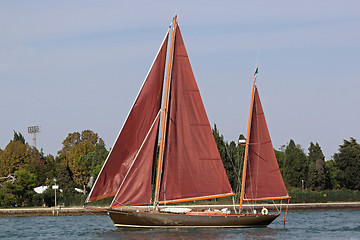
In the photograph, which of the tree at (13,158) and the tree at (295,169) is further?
the tree at (13,158)

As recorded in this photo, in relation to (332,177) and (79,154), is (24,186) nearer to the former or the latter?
(79,154)

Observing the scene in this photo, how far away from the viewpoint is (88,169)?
11288 cm

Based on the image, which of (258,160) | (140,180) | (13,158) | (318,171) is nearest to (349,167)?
(318,171)

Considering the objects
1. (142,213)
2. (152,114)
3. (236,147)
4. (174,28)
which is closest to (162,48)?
(174,28)

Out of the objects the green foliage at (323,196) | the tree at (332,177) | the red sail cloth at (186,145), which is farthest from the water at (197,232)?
the tree at (332,177)

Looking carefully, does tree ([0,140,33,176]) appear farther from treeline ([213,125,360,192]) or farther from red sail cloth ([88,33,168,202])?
red sail cloth ([88,33,168,202])

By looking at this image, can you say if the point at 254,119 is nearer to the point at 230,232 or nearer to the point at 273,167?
the point at 273,167

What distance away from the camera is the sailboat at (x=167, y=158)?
45281 mm

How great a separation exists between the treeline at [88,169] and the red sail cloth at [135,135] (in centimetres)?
4660

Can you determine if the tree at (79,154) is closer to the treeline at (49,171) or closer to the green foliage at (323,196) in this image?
the treeline at (49,171)

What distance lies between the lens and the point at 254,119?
51.4 m

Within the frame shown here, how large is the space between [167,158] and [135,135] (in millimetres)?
3275

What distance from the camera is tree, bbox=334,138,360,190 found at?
10550cm

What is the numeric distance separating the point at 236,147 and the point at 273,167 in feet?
166
